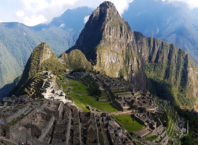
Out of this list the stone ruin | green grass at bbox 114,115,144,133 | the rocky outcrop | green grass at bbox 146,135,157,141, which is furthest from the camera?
the rocky outcrop

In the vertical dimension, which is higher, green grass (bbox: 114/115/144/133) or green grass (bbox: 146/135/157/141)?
green grass (bbox: 114/115/144/133)

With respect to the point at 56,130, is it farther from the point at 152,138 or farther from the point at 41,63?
the point at 41,63

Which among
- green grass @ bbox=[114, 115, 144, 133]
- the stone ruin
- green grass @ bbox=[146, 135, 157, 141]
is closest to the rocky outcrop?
green grass @ bbox=[114, 115, 144, 133]

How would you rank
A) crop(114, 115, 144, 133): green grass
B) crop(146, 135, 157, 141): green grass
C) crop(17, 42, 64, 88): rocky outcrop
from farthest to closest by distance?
crop(17, 42, 64, 88): rocky outcrop
crop(114, 115, 144, 133): green grass
crop(146, 135, 157, 141): green grass

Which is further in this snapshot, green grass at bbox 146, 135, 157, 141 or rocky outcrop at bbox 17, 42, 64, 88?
rocky outcrop at bbox 17, 42, 64, 88

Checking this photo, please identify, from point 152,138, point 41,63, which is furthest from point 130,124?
point 41,63

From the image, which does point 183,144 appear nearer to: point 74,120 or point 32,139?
point 74,120

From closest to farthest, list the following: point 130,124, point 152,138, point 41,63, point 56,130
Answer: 1. point 56,130
2. point 152,138
3. point 130,124
4. point 41,63

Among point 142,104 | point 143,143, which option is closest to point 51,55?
point 142,104

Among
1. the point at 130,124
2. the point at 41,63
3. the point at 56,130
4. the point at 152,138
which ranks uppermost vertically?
the point at 41,63

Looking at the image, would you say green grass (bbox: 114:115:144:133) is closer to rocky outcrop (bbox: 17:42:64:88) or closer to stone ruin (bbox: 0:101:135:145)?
stone ruin (bbox: 0:101:135:145)

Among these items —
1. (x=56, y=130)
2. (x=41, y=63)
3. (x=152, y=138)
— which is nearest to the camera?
(x=56, y=130)
